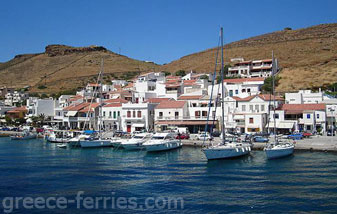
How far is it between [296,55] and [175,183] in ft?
354

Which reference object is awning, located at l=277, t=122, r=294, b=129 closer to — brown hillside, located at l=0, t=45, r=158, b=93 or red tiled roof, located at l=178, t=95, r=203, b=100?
Result: red tiled roof, located at l=178, t=95, r=203, b=100

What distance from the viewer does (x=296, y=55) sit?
120 meters

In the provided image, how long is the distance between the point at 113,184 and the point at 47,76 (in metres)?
158

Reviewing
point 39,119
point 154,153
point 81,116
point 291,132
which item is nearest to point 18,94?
point 39,119

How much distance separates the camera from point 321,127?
5266 cm

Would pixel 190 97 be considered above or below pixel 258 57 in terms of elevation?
below

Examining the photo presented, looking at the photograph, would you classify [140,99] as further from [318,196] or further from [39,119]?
[318,196]

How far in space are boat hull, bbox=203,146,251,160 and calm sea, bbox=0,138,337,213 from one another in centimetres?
81

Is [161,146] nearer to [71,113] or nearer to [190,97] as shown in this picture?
[190,97]

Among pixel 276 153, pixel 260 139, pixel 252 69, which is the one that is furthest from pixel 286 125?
pixel 252 69

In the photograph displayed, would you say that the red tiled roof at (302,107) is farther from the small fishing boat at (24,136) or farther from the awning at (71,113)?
the small fishing boat at (24,136)

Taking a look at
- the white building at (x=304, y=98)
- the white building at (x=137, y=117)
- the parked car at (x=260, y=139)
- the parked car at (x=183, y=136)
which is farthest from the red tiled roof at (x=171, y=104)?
the white building at (x=304, y=98)

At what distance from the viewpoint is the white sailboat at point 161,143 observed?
43812 mm

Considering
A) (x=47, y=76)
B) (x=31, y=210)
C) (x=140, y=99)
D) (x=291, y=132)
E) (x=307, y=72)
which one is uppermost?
(x=47, y=76)
